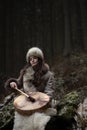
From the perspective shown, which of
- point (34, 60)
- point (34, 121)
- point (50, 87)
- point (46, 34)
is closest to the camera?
point (34, 121)

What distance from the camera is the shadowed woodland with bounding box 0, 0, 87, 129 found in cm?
2080

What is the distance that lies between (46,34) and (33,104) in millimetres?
14921

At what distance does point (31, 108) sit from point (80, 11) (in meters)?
13.5

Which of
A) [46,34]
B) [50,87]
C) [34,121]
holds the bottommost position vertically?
[34,121]

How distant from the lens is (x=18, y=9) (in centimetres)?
2494

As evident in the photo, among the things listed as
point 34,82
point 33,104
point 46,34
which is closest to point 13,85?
point 34,82

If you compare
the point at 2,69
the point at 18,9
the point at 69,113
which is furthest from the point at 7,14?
the point at 69,113

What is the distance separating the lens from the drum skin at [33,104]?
9034mm

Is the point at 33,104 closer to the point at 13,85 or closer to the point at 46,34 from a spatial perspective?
the point at 13,85

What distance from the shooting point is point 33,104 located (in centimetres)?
914

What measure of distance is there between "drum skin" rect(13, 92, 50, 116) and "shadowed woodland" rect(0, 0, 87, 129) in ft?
31.2

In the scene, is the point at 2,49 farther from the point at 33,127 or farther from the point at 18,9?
the point at 33,127

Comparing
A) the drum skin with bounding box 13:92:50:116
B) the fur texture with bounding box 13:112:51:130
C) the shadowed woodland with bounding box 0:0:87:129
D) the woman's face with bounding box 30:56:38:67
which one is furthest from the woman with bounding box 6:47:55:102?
the shadowed woodland with bounding box 0:0:87:129

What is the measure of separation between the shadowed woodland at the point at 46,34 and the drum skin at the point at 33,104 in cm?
951
